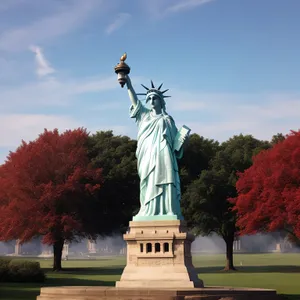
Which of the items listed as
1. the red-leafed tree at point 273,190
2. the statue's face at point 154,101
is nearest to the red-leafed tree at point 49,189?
the red-leafed tree at point 273,190

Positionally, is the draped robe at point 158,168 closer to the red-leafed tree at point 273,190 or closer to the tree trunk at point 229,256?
the red-leafed tree at point 273,190

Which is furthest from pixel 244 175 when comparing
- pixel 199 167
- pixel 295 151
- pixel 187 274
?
pixel 187 274

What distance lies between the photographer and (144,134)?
23.9 meters

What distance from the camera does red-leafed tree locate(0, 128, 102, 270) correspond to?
1730 inches

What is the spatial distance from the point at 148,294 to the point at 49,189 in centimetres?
2758

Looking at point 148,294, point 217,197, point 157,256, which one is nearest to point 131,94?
point 157,256

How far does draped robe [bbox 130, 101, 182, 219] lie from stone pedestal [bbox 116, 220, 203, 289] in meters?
0.65

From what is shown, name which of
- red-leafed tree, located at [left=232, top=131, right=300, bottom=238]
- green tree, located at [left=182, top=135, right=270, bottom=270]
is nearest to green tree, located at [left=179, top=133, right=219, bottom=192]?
green tree, located at [left=182, top=135, right=270, bottom=270]

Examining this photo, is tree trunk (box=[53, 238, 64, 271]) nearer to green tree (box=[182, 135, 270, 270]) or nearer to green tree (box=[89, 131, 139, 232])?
green tree (box=[89, 131, 139, 232])

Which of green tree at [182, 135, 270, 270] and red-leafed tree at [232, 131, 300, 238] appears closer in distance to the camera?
red-leafed tree at [232, 131, 300, 238]

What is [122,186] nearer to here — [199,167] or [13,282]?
[199,167]

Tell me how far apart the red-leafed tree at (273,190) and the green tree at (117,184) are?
1103 centimetres

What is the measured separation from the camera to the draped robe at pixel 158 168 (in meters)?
22.7

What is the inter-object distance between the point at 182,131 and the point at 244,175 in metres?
20.8
